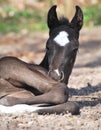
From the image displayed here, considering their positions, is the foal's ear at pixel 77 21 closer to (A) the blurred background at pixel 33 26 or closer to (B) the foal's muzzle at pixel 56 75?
(B) the foal's muzzle at pixel 56 75

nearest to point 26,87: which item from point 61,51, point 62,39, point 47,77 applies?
point 47,77

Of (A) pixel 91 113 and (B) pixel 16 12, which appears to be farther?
(B) pixel 16 12

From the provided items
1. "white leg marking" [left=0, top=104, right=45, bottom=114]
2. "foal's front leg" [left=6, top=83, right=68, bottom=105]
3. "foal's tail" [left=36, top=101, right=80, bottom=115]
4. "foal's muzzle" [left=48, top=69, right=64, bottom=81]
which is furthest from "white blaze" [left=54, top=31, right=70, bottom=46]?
"white leg marking" [left=0, top=104, right=45, bottom=114]

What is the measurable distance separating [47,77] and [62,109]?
0.56 meters

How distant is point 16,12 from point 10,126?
1974 cm

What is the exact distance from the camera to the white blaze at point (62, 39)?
890 cm

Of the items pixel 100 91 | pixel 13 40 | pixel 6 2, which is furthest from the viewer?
pixel 6 2

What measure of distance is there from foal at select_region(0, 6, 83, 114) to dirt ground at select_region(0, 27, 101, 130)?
21cm

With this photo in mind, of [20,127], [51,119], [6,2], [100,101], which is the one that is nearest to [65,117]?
[51,119]

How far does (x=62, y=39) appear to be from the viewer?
8906mm

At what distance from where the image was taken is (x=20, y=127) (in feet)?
25.4

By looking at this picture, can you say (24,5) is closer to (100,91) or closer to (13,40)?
(13,40)

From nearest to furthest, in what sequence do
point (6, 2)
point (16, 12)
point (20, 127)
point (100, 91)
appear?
point (20, 127) < point (100, 91) < point (16, 12) < point (6, 2)

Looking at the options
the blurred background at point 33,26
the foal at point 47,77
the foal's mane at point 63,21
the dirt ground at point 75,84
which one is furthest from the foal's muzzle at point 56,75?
the blurred background at point 33,26
